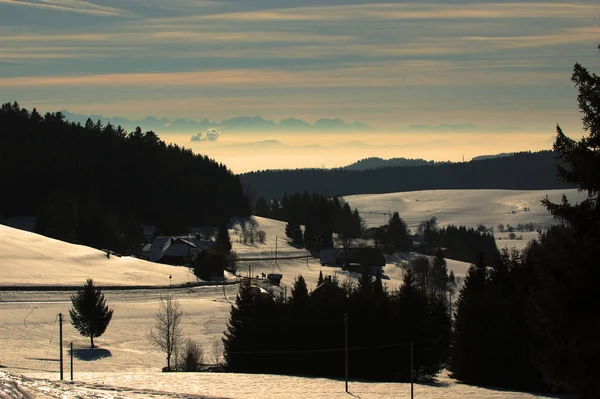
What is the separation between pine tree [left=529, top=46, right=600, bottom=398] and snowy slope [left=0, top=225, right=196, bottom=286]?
2182 inches

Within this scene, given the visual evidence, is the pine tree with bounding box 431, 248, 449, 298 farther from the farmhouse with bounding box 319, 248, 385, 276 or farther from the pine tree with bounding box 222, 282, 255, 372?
the pine tree with bounding box 222, 282, 255, 372

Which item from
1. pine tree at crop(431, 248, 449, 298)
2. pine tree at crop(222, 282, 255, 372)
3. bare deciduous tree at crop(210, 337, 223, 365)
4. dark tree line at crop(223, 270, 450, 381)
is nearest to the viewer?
dark tree line at crop(223, 270, 450, 381)

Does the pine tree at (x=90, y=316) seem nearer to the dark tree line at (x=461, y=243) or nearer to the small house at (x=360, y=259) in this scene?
the small house at (x=360, y=259)

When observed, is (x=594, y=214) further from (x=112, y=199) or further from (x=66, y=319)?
(x=112, y=199)

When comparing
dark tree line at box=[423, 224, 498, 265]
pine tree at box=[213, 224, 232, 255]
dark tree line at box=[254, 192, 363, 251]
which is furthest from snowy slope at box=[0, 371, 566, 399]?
dark tree line at box=[423, 224, 498, 265]

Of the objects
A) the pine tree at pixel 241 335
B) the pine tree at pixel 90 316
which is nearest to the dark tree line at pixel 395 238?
the pine tree at pixel 90 316

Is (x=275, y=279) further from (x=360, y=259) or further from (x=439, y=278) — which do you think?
(x=360, y=259)

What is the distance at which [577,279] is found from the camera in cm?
1378

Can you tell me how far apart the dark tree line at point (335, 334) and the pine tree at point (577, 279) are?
19278mm

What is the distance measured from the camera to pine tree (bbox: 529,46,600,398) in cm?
1354

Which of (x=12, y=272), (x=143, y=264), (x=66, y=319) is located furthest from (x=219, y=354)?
(x=143, y=264)

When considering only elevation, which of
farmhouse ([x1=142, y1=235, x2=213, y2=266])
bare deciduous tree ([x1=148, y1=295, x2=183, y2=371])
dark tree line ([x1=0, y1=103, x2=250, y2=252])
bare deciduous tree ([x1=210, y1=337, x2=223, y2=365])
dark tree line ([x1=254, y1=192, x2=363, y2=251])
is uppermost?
dark tree line ([x1=0, y1=103, x2=250, y2=252])

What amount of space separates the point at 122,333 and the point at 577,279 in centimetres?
3814

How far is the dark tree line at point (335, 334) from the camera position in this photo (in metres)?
33.8
